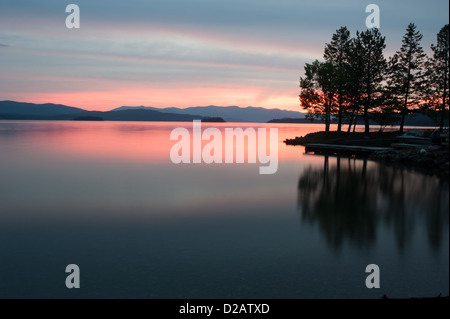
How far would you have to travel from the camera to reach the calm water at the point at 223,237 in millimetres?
8656

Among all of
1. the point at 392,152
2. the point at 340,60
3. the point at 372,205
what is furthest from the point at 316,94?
the point at 372,205

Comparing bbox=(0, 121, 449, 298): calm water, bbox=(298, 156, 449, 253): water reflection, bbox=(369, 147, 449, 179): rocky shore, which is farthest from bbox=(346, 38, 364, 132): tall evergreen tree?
bbox=(0, 121, 449, 298): calm water

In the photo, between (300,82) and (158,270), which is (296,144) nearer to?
(300,82)

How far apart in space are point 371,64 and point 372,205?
43.6 m

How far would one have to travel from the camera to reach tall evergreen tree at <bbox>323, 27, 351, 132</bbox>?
56.3 meters

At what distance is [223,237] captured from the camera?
12492 millimetres

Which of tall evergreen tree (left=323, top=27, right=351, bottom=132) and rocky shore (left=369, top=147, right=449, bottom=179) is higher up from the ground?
tall evergreen tree (left=323, top=27, right=351, bottom=132)

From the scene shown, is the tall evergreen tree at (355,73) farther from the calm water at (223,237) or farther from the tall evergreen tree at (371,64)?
the calm water at (223,237)

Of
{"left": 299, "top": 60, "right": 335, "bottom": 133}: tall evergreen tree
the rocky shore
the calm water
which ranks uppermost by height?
{"left": 299, "top": 60, "right": 335, "bottom": 133}: tall evergreen tree

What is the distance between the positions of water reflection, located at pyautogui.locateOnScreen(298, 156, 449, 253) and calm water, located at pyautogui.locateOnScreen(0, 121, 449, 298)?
76 millimetres

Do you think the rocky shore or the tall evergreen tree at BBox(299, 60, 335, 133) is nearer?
the rocky shore

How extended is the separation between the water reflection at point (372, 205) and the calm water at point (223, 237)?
76mm

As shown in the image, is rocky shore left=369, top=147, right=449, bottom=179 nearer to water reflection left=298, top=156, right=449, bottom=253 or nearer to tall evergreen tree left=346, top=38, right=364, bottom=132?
water reflection left=298, top=156, right=449, bottom=253

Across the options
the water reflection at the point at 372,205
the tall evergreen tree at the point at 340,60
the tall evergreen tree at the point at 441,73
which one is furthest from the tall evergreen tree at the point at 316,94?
the water reflection at the point at 372,205
